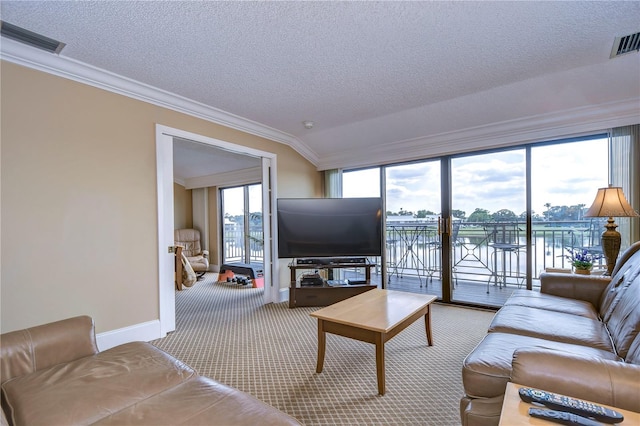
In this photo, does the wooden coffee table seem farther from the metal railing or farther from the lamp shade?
the metal railing

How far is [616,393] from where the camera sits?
40.0 inches

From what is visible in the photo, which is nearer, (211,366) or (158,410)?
(158,410)

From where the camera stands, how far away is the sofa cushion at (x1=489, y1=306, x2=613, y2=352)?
67.8 inches

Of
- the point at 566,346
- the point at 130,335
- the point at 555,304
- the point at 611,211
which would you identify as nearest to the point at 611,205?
the point at 611,211

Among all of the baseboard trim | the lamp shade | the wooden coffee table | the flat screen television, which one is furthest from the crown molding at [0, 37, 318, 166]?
the lamp shade

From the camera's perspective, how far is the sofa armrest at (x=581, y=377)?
3.32ft

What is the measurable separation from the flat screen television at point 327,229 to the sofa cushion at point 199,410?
2.93m

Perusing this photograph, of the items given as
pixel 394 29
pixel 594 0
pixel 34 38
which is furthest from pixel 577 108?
pixel 34 38

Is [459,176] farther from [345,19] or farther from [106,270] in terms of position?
[106,270]

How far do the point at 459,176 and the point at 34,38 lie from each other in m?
4.44

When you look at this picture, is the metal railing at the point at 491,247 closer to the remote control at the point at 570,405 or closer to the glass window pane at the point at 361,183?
the glass window pane at the point at 361,183

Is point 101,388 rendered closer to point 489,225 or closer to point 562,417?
point 562,417

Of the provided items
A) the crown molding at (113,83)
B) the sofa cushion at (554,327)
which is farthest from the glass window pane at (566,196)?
the crown molding at (113,83)

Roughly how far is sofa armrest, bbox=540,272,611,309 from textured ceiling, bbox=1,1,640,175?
6.02 feet
